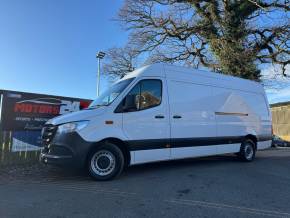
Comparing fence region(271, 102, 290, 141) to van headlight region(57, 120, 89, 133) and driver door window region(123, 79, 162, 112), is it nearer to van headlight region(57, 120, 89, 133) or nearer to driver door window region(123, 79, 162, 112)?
driver door window region(123, 79, 162, 112)

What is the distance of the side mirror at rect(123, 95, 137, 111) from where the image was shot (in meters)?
7.18

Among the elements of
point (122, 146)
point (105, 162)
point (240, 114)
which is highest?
point (240, 114)

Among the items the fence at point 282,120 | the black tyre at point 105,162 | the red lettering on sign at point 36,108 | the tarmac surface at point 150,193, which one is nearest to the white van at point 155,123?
the black tyre at point 105,162

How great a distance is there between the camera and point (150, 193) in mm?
5793

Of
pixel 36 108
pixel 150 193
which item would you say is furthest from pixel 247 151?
pixel 36 108

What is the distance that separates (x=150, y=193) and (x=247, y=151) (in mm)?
5637

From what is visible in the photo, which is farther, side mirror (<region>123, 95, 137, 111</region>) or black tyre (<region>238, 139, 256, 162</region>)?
black tyre (<region>238, 139, 256, 162</region>)

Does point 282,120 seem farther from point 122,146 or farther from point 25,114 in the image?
point 122,146

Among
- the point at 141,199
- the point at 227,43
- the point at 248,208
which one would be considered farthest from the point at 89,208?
the point at 227,43

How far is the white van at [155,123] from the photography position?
6723 mm

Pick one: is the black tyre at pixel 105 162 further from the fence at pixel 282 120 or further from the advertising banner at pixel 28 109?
the fence at pixel 282 120

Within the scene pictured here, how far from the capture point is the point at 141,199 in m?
5.39

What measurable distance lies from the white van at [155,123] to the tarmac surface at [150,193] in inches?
20.1

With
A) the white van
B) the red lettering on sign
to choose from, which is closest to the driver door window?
the white van
